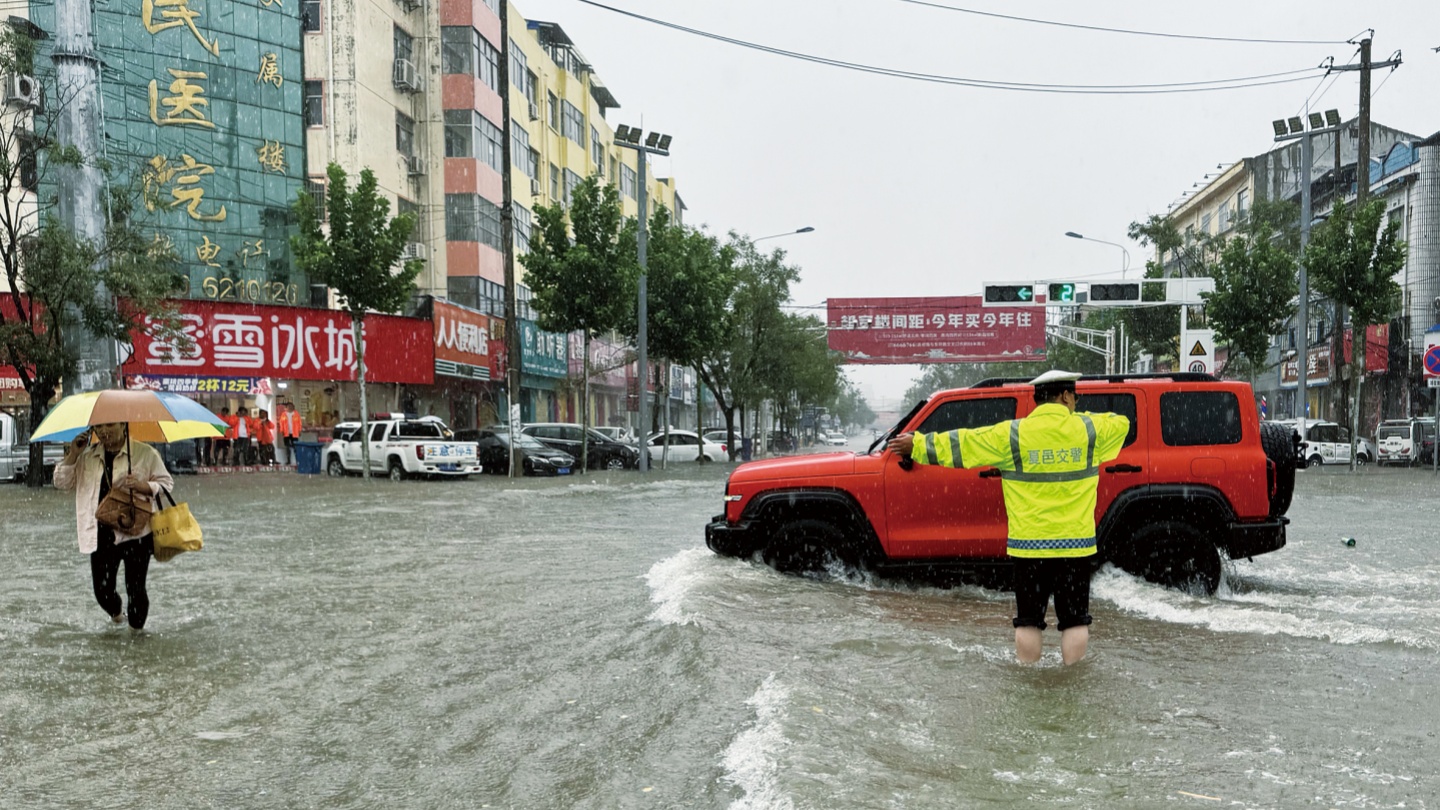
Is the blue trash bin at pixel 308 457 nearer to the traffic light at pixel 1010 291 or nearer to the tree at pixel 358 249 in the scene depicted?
the tree at pixel 358 249

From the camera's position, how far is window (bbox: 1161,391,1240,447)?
8.99 metres

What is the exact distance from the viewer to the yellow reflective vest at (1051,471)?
6234 millimetres

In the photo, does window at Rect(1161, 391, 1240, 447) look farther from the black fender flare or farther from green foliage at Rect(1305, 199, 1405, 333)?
green foliage at Rect(1305, 199, 1405, 333)

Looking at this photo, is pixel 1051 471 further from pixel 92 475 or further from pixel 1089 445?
pixel 92 475

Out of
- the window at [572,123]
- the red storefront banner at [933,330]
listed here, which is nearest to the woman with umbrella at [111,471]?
the red storefront banner at [933,330]

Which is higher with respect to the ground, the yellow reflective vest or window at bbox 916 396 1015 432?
window at bbox 916 396 1015 432

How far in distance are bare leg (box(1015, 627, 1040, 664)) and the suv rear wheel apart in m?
2.86

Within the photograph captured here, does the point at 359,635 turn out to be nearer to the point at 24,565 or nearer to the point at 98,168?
the point at 24,565

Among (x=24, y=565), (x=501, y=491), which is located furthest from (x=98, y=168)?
(x=24, y=565)

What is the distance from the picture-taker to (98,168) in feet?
67.2

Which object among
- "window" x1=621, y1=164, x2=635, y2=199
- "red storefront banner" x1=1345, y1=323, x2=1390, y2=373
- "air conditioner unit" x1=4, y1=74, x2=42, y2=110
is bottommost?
"red storefront banner" x1=1345, y1=323, x2=1390, y2=373

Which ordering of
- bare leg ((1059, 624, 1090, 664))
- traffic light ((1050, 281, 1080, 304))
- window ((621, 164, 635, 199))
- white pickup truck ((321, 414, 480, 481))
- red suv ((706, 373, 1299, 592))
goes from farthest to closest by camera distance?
window ((621, 164, 635, 199)) < traffic light ((1050, 281, 1080, 304)) < white pickup truck ((321, 414, 480, 481)) < red suv ((706, 373, 1299, 592)) < bare leg ((1059, 624, 1090, 664))

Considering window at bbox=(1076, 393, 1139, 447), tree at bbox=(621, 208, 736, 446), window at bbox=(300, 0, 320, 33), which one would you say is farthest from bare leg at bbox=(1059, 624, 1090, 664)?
window at bbox=(300, 0, 320, 33)

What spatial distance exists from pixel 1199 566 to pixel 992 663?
3.06 meters
